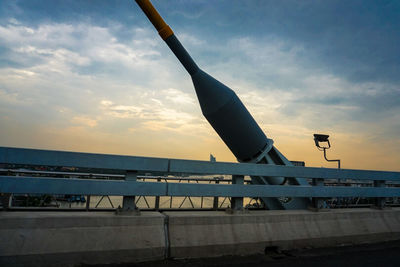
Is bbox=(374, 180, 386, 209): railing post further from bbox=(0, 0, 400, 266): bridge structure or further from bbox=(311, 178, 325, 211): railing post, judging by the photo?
bbox=(311, 178, 325, 211): railing post

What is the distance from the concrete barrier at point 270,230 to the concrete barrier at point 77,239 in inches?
18.1

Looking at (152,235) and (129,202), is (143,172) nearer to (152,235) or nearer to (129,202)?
(129,202)

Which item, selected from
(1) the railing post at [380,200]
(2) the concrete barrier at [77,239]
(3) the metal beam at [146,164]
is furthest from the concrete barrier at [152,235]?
(1) the railing post at [380,200]

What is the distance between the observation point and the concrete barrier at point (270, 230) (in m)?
5.13

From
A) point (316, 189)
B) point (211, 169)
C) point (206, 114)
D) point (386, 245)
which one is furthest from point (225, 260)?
point (386, 245)

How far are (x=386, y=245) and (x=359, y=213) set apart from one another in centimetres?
84

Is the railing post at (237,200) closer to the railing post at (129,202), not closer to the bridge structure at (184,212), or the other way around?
the bridge structure at (184,212)

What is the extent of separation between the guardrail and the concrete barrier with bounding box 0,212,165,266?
391mm

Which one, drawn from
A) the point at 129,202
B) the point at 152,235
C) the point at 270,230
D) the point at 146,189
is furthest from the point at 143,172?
the point at 270,230

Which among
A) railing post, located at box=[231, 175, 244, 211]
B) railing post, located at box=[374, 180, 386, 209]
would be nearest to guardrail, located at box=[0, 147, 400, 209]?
railing post, located at box=[231, 175, 244, 211]

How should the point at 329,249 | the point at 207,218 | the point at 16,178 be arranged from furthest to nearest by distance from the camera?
the point at 329,249
the point at 207,218
the point at 16,178

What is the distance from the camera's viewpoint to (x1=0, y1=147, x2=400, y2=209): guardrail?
4.40 m

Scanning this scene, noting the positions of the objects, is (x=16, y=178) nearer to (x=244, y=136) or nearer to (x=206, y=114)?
(x=206, y=114)

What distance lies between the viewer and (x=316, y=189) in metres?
6.95
